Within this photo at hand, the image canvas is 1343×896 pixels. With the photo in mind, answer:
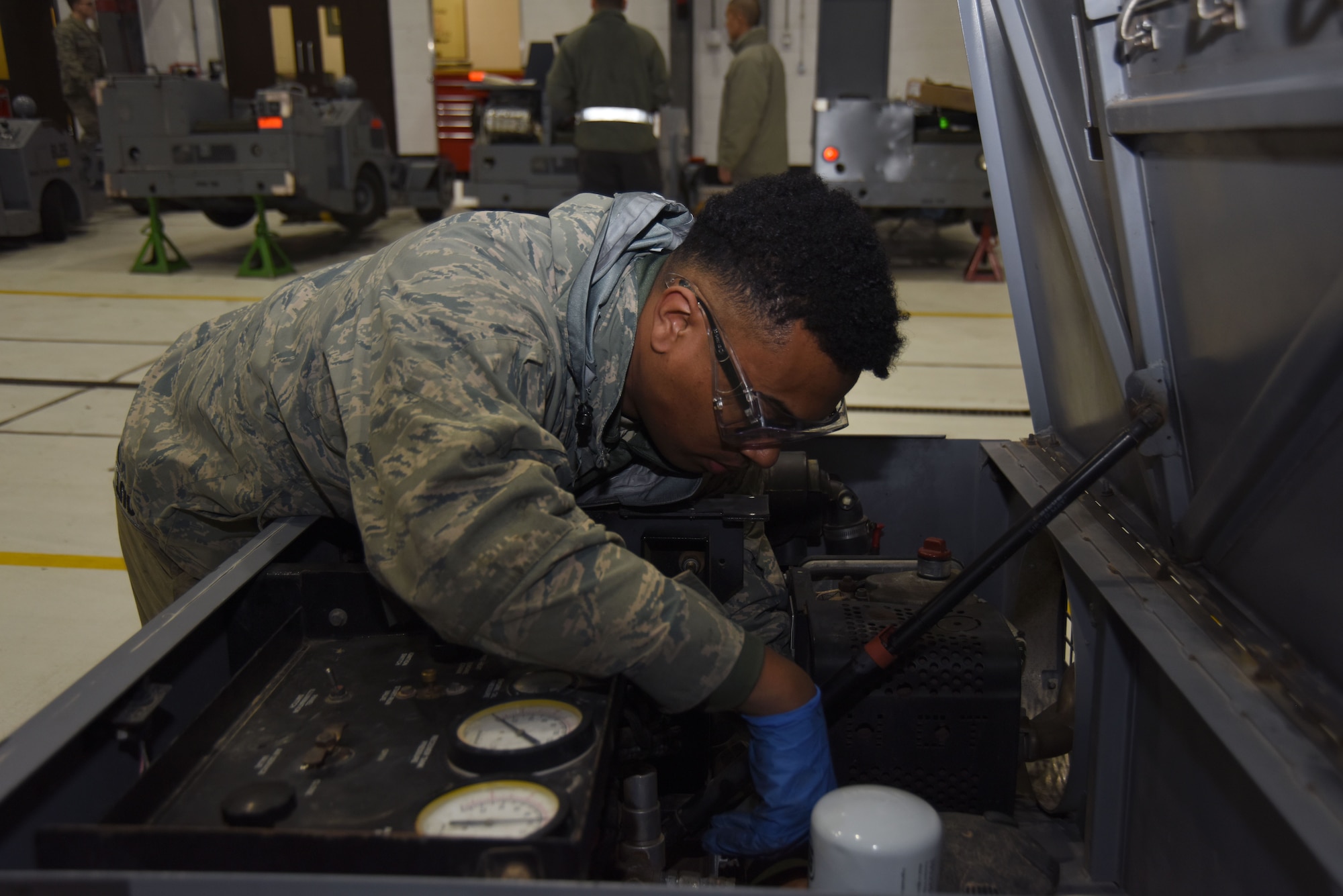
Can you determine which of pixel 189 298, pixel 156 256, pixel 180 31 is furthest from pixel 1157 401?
pixel 180 31

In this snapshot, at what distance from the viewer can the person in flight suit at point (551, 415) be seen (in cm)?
108

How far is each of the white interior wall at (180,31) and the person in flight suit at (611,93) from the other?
24.3 ft

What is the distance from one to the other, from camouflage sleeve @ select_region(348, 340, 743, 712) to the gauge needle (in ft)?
0.23

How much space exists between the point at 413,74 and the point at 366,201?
4.17 metres

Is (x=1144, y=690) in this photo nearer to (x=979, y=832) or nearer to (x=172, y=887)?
(x=979, y=832)

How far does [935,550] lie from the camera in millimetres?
1730

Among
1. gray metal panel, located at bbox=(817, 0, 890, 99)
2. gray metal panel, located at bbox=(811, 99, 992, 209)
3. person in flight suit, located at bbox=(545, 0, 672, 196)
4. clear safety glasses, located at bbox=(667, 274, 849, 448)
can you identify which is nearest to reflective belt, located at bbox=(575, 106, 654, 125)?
person in flight suit, located at bbox=(545, 0, 672, 196)

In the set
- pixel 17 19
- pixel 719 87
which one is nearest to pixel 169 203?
pixel 17 19

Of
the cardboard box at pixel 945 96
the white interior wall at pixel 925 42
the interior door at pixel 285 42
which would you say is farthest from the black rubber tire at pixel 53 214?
the white interior wall at pixel 925 42

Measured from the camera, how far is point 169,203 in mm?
9852

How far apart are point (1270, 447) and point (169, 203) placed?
10678 millimetres

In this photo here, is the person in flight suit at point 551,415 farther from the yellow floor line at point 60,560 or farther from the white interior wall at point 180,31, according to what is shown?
the white interior wall at point 180,31

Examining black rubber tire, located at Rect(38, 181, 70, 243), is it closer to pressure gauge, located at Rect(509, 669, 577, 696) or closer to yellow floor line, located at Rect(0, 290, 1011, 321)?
yellow floor line, located at Rect(0, 290, 1011, 321)

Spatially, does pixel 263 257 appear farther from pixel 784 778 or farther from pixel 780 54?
pixel 784 778
